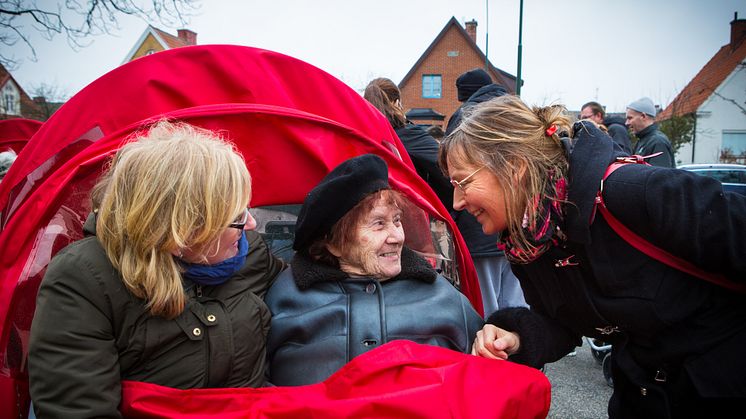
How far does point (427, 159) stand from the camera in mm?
3684

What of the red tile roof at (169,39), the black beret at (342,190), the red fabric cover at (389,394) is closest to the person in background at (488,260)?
the black beret at (342,190)

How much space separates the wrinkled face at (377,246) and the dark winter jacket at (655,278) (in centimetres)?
60

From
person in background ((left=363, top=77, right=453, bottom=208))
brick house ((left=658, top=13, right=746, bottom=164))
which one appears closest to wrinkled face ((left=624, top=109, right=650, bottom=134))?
person in background ((left=363, top=77, right=453, bottom=208))

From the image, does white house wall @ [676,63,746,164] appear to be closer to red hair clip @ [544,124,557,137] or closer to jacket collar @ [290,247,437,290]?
jacket collar @ [290,247,437,290]

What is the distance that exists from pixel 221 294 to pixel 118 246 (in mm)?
405

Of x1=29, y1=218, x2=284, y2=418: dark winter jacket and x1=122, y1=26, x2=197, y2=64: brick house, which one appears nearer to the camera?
x1=29, y1=218, x2=284, y2=418: dark winter jacket

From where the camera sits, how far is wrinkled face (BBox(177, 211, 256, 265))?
1.71m

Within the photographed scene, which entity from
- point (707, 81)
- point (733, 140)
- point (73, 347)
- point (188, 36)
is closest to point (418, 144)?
point (73, 347)

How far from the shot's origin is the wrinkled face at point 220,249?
1.71 meters

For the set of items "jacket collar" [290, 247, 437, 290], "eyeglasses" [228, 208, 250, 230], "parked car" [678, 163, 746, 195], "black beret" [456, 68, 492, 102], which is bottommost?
"parked car" [678, 163, 746, 195]

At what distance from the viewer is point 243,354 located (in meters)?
1.80

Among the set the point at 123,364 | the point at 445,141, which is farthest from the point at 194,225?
the point at 445,141

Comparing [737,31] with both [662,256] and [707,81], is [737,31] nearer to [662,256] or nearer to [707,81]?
[707,81]

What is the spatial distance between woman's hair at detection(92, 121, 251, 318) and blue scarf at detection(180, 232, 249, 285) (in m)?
0.08
